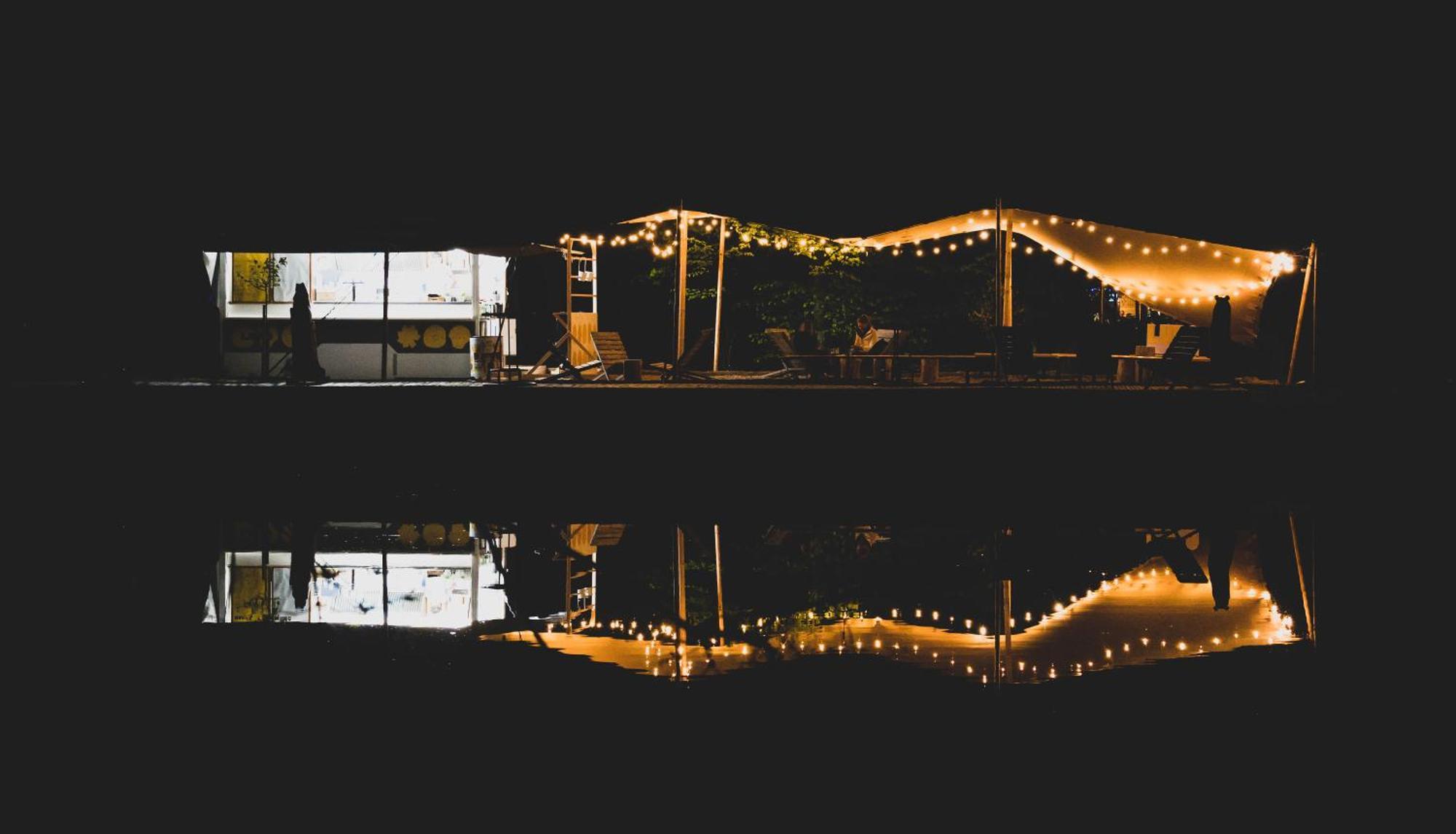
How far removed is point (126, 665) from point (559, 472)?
7.27 metres

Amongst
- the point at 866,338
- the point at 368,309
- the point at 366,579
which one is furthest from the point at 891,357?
the point at 366,579

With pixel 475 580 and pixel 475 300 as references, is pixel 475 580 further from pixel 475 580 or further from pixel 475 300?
pixel 475 300

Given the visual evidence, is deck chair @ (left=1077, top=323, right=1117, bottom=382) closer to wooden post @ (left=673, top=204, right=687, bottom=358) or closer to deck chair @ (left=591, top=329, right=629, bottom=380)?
wooden post @ (left=673, top=204, right=687, bottom=358)

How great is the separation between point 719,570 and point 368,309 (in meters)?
12.0

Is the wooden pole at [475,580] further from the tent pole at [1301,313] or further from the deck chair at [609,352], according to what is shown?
the tent pole at [1301,313]

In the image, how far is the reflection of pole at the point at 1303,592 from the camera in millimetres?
6211

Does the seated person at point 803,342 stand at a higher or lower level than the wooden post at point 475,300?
lower

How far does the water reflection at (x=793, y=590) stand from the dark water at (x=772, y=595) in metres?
0.02

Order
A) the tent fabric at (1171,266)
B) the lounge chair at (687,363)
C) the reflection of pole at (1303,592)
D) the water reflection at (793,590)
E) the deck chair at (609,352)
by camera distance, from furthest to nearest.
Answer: the tent fabric at (1171,266), the deck chair at (609,352), the lounge chair at (687,363), the reflection of pole at (1303,592), the water reflection at (793,590)

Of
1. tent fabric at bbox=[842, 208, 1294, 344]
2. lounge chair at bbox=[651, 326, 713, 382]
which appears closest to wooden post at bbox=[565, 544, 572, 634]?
lounge chair at bbox=[651, 326, 713, 382]

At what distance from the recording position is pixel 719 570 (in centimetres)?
794

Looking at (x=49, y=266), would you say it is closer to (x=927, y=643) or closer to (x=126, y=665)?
(x=126, y=665)

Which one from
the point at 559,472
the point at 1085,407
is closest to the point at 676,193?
the point at 559,472

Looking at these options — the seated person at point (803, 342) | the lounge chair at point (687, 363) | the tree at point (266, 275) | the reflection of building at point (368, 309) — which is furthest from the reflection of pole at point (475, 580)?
the tree at point (266, 275)
